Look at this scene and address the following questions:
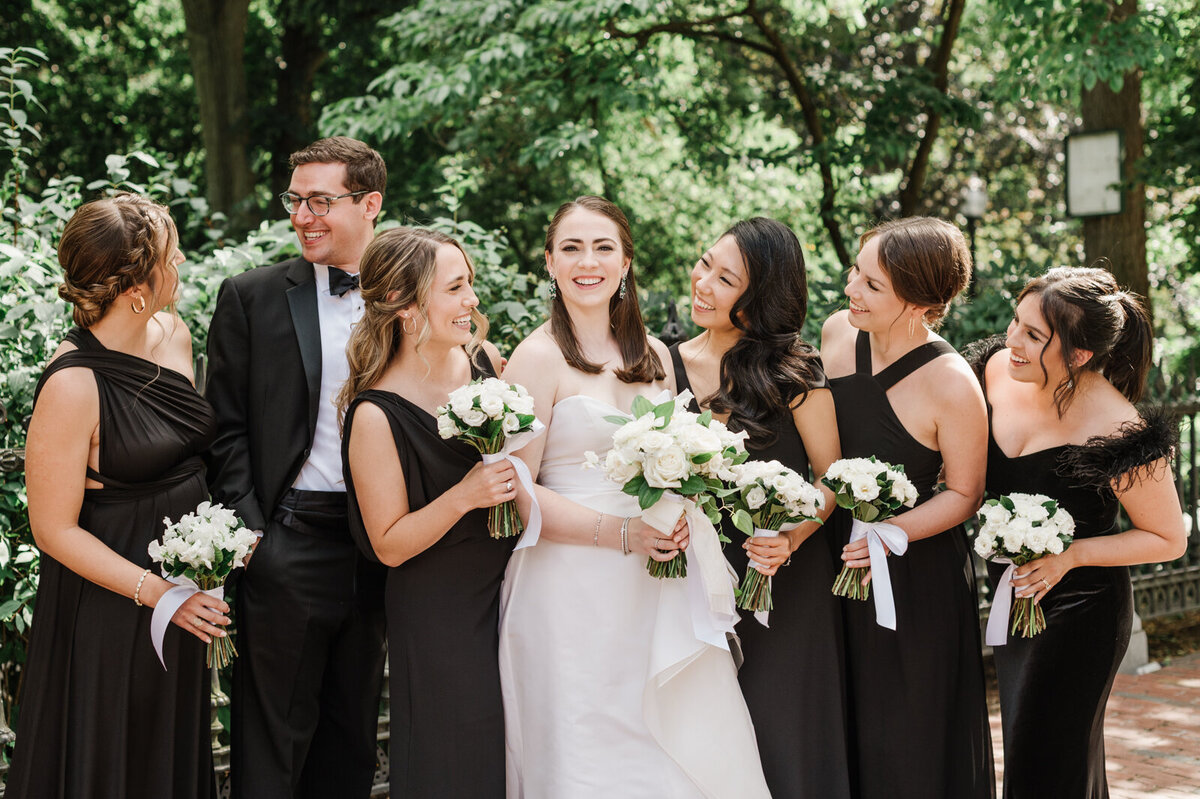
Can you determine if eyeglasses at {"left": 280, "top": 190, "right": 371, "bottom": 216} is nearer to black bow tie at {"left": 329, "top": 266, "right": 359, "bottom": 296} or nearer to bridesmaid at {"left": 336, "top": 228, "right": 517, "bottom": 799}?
black bow tie at {"left": 329, "top": 266, "right": 359, "bottom": 296}

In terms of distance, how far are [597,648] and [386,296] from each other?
4.45 feet

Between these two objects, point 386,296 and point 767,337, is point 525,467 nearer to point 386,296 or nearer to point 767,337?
point 386,296

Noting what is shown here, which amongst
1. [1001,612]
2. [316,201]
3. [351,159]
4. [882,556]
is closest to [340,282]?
[316,201]

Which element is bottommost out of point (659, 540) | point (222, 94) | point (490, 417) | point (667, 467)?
point (659, 540)

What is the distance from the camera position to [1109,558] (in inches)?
145

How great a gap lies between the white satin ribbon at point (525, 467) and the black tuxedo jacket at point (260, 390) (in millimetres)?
855

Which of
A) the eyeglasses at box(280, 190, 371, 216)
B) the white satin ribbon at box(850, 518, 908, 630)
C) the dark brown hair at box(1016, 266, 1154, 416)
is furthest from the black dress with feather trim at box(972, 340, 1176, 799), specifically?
the eyeglasses at box(280, 190, 371, 216)

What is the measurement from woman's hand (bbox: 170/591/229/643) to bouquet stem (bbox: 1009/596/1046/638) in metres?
2.65

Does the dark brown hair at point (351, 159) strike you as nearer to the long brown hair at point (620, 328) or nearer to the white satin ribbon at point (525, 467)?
the long brown hair at point (620, 328)

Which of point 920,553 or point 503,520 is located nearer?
point 503,520

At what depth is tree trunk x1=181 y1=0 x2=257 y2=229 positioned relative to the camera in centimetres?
1320

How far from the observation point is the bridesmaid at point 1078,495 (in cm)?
364

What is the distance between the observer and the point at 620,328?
12.7 ft

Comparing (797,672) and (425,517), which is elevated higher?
(425,517)
